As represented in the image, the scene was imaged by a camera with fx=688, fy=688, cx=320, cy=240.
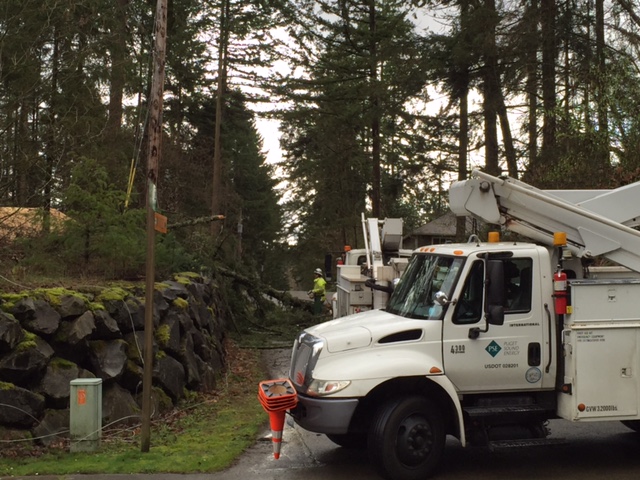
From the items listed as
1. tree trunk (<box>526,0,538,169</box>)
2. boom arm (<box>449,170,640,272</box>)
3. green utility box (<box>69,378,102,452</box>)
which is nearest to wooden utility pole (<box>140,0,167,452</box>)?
green utility box (<box>69,378,102,452</box>)

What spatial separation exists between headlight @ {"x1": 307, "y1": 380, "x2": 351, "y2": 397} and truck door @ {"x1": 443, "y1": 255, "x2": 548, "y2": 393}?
1213mm

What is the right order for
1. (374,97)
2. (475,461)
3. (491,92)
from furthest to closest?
1. (374,97)
2. (491,92)
3. (475,461)

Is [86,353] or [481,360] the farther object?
[86,353]

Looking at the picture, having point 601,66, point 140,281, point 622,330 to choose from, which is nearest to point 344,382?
point 622,330

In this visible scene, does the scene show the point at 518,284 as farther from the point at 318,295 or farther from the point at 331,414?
the point at 318,295

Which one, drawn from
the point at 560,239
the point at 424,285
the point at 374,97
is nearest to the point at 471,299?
the point at 424,285

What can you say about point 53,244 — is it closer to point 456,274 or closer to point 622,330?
point 456,274

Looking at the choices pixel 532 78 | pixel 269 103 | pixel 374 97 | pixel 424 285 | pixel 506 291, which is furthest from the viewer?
pixel 269 103

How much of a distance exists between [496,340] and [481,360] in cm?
28

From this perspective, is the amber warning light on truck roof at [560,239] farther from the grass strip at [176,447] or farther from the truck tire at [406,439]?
A: the grass strip at [176,447]

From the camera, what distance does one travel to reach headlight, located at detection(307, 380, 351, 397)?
23.7 feet

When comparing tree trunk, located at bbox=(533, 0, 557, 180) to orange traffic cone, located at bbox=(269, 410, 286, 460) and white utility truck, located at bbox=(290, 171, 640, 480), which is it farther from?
orange traffic cone, located at bbox=(269, 410, 286, 460)

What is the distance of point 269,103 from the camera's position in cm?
3212

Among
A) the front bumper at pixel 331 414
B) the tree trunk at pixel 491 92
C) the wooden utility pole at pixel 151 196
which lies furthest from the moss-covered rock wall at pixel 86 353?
the tree trunk at pixel 491 92
